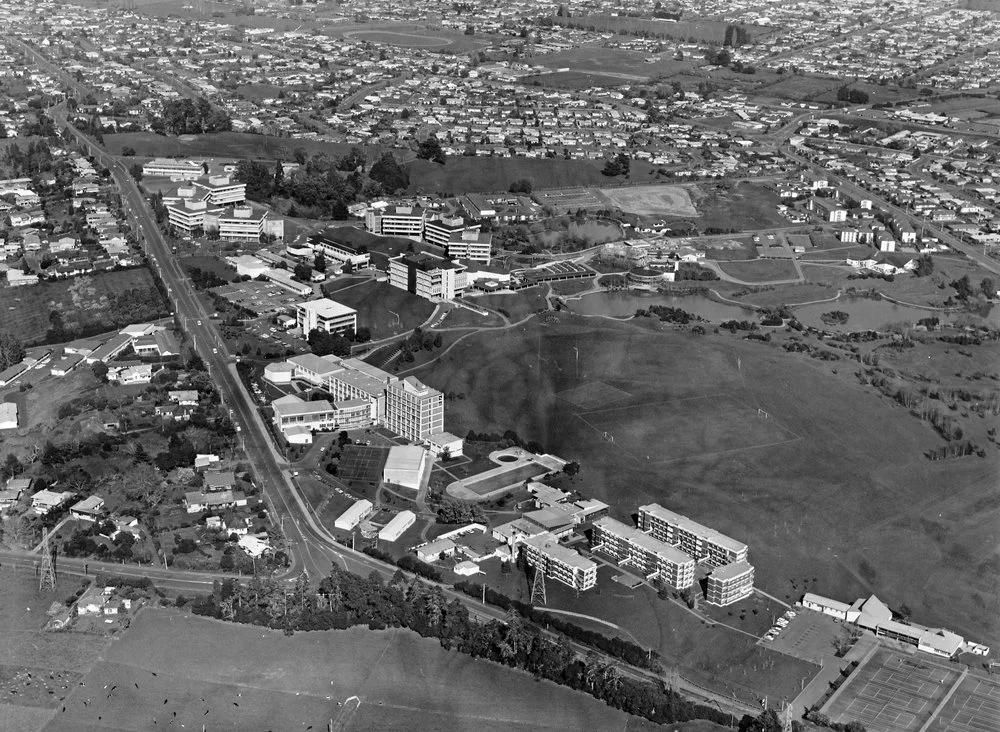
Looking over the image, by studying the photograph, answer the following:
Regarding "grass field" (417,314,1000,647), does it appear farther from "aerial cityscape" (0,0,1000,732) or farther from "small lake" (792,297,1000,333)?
"small lake" (792,297,1000,333)

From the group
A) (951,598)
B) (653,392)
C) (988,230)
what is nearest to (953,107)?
(988,230)

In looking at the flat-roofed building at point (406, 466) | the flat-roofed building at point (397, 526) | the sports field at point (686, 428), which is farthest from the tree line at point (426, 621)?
the sports field at point (686, 428)

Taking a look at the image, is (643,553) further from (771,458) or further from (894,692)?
(771,458)

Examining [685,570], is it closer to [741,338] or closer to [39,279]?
[741,338]

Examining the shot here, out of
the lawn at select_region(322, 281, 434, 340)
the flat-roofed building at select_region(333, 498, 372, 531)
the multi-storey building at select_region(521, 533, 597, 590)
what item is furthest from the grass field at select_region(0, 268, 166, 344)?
the multi-storey building at select_region(521, 533, 597, 590)

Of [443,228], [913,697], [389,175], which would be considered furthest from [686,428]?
[389,175]
